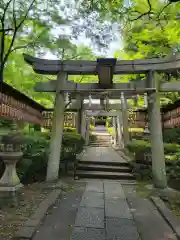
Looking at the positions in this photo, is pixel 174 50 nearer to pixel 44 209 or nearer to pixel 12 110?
pixel 12 110

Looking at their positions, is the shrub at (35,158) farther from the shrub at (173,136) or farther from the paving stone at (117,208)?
the shrub at (173,136)

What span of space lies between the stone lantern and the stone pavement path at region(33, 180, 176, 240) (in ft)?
3.44

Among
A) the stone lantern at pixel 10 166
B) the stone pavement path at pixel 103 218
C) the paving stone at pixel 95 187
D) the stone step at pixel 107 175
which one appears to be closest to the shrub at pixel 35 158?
the stone step at pixel 107 175

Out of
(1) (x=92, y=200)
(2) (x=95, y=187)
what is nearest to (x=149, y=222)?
(1) (x=92, y=200)

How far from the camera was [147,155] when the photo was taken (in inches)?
344

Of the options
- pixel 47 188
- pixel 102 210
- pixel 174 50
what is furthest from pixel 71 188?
pixel 174 50

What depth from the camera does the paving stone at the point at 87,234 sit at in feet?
11.9

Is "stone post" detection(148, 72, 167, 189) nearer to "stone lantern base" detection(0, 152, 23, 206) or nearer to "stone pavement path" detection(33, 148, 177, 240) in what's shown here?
"stone pavement path" detection(33, 148, 177, 240)

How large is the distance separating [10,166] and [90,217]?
7.41ft

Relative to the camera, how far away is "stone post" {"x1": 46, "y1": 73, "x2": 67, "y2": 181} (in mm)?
7574

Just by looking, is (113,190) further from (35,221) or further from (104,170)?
(35,221)

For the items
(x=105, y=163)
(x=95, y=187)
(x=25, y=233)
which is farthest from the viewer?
(x=105, y=163)

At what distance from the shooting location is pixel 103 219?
4441 mm

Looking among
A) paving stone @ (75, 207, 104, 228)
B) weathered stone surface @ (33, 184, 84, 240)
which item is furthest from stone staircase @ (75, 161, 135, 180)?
paving stone @ (75, 207, 104, 228)
